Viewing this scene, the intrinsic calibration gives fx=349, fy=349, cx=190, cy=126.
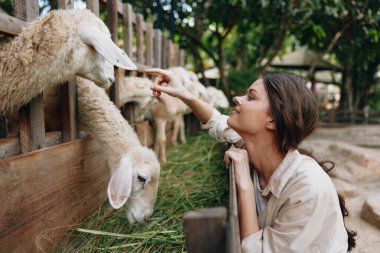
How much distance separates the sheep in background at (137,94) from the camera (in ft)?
13.2

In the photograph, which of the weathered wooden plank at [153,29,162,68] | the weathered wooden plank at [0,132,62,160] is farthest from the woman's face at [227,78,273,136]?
the weathered wooden plank at [153,29,162,68]

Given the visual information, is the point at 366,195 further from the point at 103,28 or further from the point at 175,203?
the point at 103,28

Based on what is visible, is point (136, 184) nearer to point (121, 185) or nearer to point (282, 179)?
point (121, 185)

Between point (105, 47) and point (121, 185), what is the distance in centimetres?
96

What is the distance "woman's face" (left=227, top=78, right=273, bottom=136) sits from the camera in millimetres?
1937

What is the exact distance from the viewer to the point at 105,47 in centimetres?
224

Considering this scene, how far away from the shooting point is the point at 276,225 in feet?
5.54

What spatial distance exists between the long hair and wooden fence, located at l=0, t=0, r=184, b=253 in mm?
1389

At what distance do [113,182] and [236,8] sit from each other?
686 cm

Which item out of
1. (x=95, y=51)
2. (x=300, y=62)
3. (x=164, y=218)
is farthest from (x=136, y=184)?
(x=300, y=62)

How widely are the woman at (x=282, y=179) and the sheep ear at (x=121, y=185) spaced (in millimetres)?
851

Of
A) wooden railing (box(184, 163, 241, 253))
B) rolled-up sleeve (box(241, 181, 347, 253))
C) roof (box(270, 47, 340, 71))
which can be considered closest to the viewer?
wooden railing (box(184, 163, 241, 253))

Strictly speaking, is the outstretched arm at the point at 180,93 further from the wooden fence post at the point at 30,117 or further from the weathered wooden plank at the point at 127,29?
the weathered wooden plank at the point at 127,29

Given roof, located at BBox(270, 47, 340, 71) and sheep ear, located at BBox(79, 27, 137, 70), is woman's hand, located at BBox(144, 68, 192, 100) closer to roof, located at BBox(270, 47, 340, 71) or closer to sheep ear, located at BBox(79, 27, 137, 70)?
sheep ear, located at BBox(79, 27, 137, 70)
